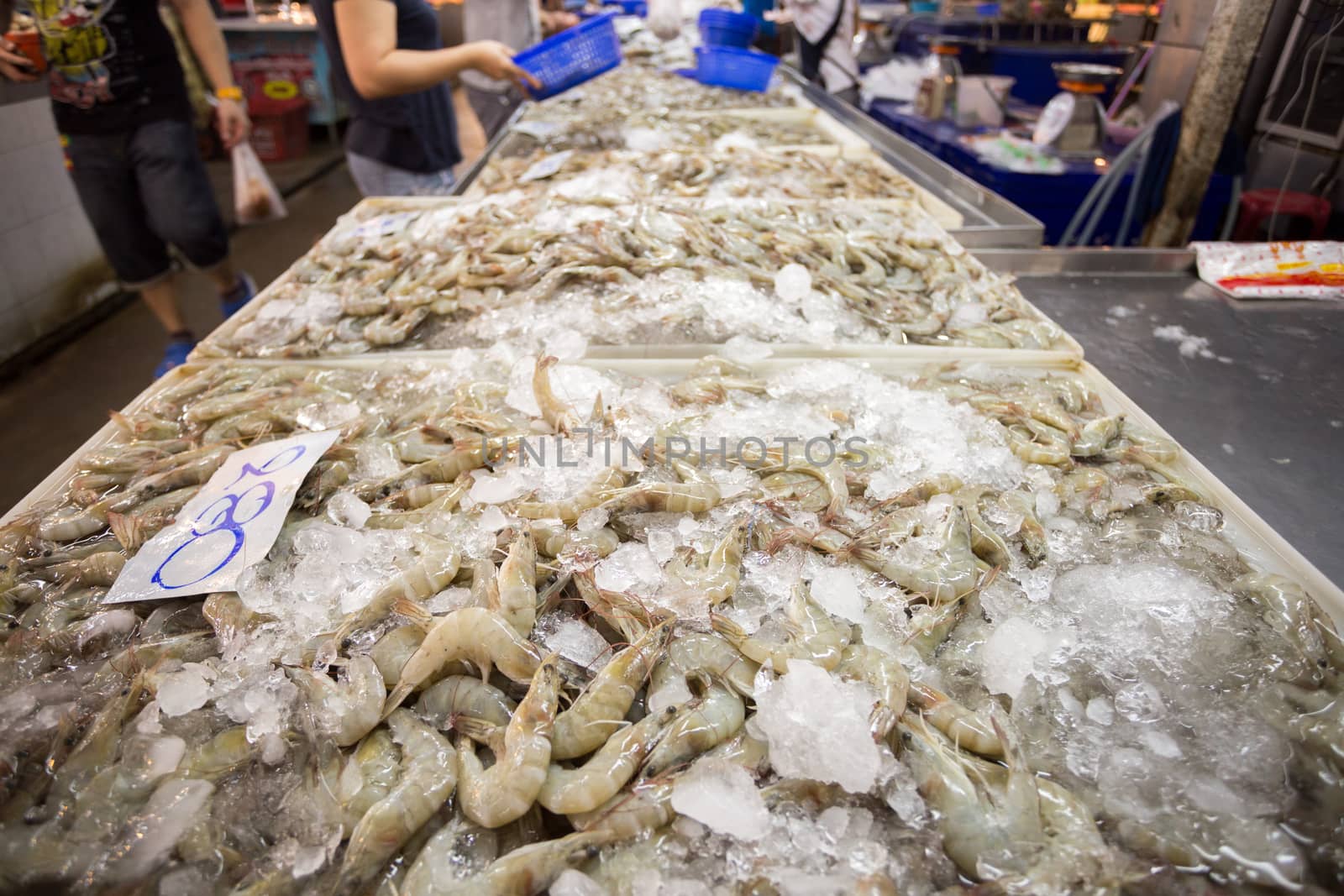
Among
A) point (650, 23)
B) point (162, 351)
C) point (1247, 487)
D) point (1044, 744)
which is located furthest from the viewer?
point (650, 23)

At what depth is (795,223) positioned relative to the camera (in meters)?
3.27

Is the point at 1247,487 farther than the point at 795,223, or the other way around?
the point at 795,223

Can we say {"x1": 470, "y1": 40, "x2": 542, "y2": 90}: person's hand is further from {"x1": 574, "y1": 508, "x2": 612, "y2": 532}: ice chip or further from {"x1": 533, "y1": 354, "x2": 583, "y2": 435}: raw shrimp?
{"x1": 574, "y1": 508, "x2": 612, "y2": 532}: ice chip

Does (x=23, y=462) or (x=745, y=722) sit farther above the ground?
(x=745, y=722)

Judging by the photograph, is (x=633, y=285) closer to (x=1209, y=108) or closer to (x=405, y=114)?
(x=405, y=114)

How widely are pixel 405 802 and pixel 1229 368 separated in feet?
10.2

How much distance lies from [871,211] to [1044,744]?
2902 mm

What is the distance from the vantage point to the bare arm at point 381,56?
3.09 meters

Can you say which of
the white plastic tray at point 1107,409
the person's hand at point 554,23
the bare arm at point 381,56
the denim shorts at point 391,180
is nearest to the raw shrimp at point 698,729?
the white plastic tray at point 1107,409

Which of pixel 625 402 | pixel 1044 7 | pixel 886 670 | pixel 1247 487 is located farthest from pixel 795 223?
pixel 1044 7

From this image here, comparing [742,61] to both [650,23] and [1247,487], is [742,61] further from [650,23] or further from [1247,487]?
[1247,487]

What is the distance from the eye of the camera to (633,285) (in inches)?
108

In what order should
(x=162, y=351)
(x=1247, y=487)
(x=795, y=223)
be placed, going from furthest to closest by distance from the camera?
1. (x=162, y=351)
2. (x=795, y=223)
3. (x=1247, y=487)

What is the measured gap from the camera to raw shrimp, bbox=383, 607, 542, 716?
127 cm
